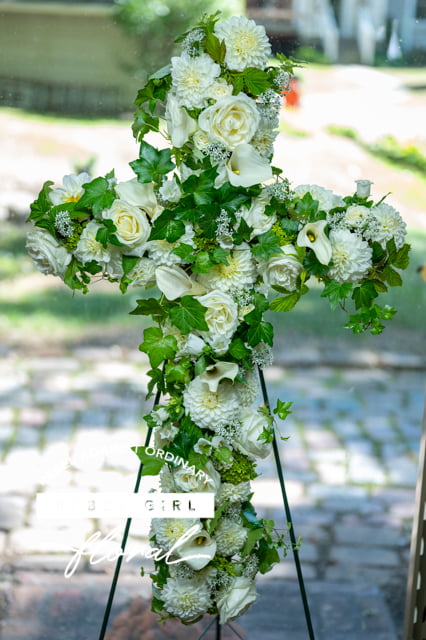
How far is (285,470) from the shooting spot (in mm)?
1959

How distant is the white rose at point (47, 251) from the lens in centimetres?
123

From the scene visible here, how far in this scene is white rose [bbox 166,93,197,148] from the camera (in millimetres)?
1220

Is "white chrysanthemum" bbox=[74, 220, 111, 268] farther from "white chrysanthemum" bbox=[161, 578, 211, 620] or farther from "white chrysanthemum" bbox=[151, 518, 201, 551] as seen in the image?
"white chrysanthemum" bbox=[161, 578, 211, 620]

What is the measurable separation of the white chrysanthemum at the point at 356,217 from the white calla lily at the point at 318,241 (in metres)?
0.04

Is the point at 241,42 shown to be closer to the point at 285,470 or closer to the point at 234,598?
the point at 234,598

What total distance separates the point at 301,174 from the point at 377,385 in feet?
1.69

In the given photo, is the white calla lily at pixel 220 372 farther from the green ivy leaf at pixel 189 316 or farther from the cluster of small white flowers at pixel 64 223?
the cluster of small white flowers at pixel 64 223

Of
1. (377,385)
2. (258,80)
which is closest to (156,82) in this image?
(258,80)

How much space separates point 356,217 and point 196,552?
56 cm

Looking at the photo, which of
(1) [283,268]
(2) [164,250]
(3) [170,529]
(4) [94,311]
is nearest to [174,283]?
(2) [164,250]

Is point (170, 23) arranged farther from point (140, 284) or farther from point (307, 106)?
point (140, 284)

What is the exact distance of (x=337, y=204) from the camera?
1.30 metres

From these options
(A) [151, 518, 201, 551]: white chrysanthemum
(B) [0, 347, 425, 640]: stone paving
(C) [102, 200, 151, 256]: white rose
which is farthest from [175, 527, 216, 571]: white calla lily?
(B) [0, 347, 425, 640]: stone paving

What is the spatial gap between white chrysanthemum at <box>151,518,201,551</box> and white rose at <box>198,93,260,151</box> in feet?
1.86
